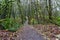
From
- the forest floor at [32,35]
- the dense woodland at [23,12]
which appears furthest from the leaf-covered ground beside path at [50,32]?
the dense woodland at [23,12]

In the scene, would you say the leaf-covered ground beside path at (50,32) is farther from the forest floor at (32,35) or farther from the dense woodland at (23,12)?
the dense woodland at (23,12)

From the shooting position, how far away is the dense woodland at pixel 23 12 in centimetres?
1296

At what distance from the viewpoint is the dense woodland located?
12955 mm

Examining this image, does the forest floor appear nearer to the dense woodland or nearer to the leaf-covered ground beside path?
the leaf-covered ground beside path

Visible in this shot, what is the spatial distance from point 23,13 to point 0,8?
6.55ft

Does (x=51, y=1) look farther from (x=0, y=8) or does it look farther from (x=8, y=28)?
(x=8, y=28)

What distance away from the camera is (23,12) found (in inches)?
568

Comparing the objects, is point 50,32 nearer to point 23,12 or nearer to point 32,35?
point 32,35

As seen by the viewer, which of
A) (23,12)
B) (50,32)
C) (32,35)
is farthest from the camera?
(23,12)

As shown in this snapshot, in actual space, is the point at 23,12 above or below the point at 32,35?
above

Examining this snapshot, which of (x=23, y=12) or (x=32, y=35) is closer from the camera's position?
(x=32, y=35)

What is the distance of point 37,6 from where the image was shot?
43.9 ft

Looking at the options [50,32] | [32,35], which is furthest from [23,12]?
[32,35]

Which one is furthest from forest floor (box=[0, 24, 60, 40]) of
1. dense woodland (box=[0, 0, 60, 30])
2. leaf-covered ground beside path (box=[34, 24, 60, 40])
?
dense woodland (box=[0, 0, 60, 30])
